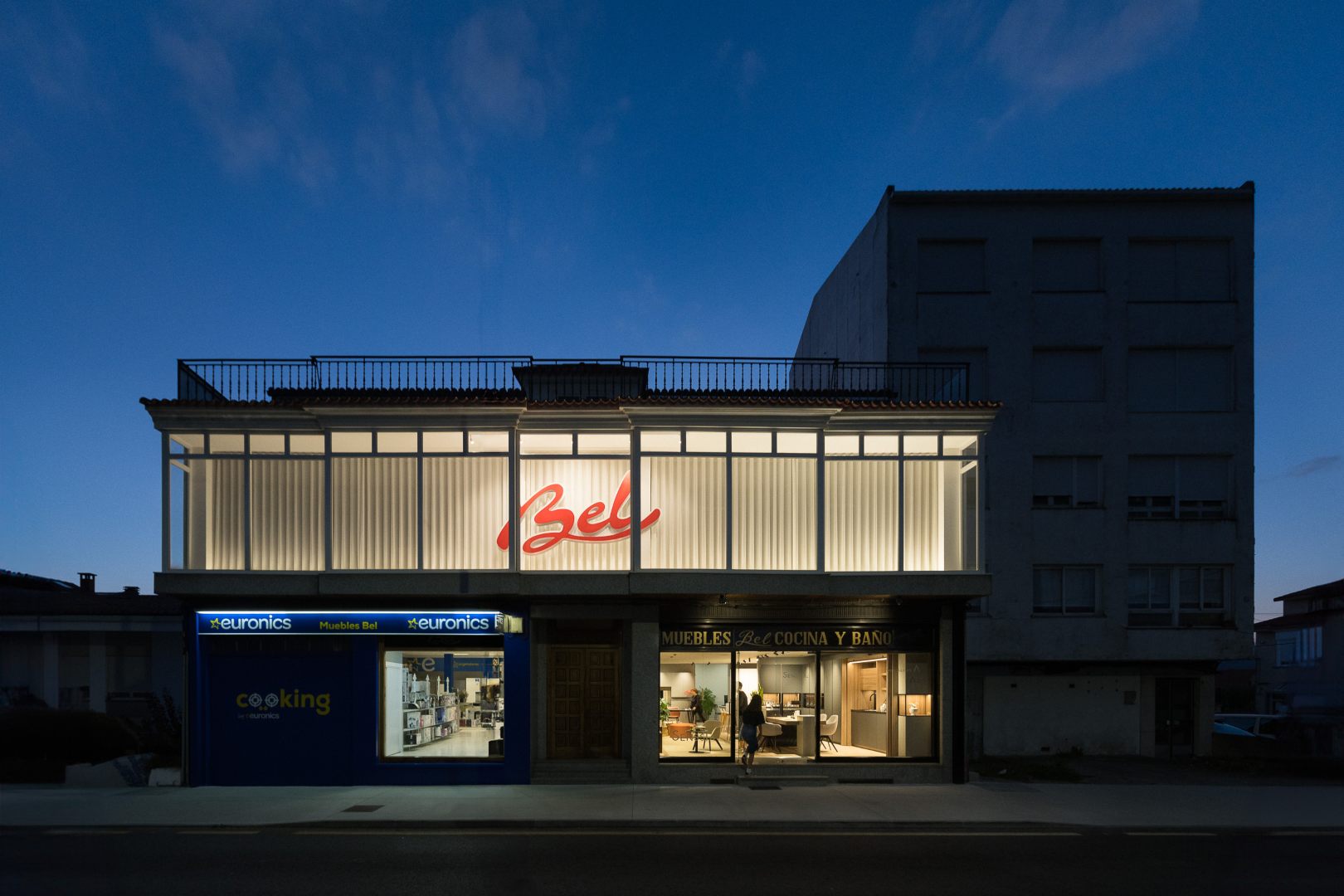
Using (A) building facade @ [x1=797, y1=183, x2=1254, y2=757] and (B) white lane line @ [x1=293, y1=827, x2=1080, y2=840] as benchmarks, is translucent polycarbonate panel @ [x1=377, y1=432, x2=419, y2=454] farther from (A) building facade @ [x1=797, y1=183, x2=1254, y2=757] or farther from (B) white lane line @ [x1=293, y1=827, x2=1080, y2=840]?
(A) building facade @ [x1=797, y1=183, x2=1254, y2=757]

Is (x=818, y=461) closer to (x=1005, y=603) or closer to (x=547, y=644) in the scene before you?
(x=547, y=644)

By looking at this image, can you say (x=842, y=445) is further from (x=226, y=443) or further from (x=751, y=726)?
(x=226, y=443)

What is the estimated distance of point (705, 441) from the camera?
54.3 ft

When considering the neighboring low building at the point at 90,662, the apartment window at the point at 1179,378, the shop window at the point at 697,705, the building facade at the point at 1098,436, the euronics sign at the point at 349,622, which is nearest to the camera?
the euronics sign at the point at 349,622

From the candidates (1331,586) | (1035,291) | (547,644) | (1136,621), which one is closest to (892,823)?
(547,644)

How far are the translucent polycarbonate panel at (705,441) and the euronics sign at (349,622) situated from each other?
4.65 meters

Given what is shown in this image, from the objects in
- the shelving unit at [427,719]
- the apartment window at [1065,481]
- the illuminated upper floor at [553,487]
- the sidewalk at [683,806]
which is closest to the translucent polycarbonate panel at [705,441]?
the illuminated upper floor at [553,487]

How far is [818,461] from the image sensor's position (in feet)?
54.1

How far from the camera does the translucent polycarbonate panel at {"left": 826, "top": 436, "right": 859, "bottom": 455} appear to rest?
16.9m

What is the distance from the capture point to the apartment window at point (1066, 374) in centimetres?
2388

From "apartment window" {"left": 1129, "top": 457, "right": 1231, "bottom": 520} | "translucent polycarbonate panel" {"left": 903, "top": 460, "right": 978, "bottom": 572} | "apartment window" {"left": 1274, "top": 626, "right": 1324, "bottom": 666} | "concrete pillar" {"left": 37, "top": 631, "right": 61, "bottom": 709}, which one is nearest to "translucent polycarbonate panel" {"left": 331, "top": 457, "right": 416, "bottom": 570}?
"translucent polycarbonate panel" {"left": 903, "top": 460, "right": 978, "bottom": 572}

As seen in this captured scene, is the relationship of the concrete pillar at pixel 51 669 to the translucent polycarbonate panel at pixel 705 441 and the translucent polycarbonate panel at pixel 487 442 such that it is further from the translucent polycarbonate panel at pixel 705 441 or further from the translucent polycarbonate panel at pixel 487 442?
the translucent polycarbonate panel at pixel 705 441

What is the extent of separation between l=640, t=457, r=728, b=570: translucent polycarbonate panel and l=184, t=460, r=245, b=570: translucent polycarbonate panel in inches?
297

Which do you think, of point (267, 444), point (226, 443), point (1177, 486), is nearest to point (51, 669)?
point (226, 443)
